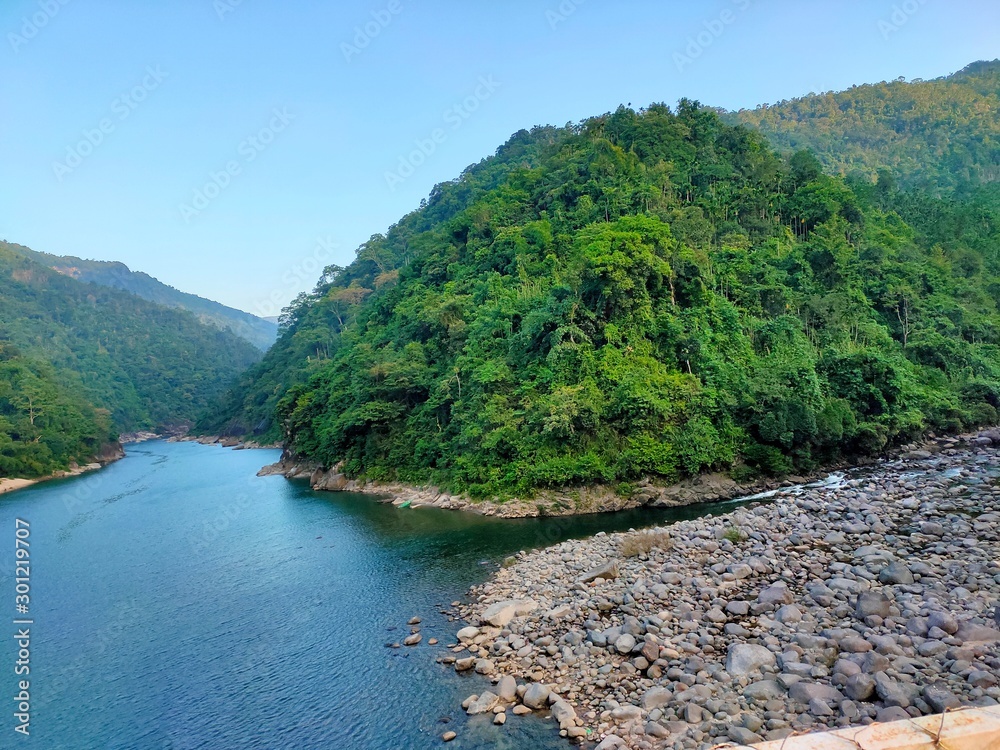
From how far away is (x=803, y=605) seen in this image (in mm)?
10609

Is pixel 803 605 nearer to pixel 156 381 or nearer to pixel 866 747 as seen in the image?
pixel 866 747

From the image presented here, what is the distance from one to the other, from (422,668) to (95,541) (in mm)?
20910

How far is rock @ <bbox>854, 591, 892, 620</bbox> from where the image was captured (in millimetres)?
9508

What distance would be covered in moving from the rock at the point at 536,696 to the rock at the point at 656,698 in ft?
5.92

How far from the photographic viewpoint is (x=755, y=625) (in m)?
10.5

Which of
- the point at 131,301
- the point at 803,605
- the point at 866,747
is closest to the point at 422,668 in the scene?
the point at 803,605

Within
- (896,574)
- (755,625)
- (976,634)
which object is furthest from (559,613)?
(976,634)

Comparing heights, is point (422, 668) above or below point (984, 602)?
below

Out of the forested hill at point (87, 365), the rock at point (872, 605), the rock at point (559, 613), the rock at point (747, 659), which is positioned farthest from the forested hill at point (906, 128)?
the forested hill at point (87, 365)

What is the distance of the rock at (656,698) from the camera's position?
8922 mm

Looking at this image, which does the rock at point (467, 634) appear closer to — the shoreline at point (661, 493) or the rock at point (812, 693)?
the rock at point (812, 693)

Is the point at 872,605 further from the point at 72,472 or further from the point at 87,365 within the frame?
the point at 87,365

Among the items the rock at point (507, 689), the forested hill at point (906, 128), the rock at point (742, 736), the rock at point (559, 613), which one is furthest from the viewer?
the forested hill at point (906, 128)

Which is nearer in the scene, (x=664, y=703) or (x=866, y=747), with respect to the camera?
(x=866, y=747)
